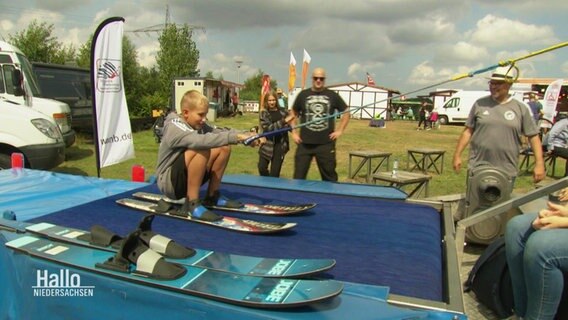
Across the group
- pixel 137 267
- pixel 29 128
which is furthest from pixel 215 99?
pixel 137 267

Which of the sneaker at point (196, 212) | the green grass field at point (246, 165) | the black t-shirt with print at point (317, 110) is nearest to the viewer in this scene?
A: the sneaker at point (196, 212)

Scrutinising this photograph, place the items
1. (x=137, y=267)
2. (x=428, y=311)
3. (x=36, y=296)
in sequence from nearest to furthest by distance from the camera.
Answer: (x=428, y=311)
(x=137, y=267)
(x=36, y=296)

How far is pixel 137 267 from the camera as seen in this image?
2098 mm

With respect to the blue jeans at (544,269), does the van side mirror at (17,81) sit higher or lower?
higher

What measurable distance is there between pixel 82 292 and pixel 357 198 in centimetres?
271

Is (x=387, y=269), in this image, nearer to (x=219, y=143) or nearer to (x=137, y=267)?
(x=137, y=267)

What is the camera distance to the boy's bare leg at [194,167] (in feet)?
11.4

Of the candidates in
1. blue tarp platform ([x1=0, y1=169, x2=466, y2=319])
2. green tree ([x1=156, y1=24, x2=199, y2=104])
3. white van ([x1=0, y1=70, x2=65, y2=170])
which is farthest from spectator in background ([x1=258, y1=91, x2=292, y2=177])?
green tree ([x1=156, y1=24, x2=199, y2=104])

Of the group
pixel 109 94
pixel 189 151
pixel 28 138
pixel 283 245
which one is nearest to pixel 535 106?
pixel 109 94

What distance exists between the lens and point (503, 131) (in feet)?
13.6

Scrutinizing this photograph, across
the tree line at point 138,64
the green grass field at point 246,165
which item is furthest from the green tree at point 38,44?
the green grass field at point 246,165

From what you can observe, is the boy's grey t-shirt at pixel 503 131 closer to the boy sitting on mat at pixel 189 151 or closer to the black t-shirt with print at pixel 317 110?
the black t-shirt with print at pixel 317 110

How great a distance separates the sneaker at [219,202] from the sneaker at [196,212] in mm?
386

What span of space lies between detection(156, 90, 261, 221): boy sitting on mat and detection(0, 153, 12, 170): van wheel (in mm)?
4182
